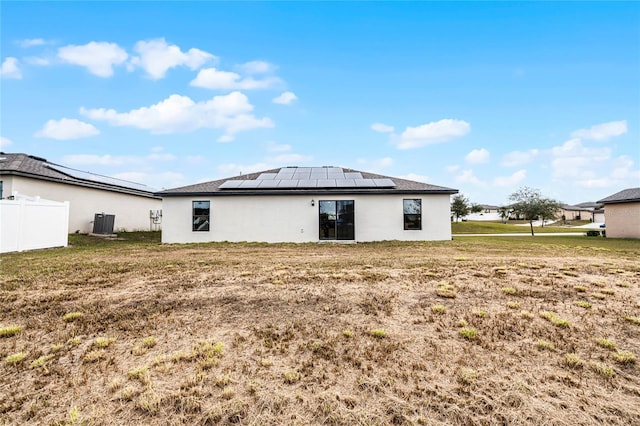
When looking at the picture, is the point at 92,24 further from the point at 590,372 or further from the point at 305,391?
the point at 590,372

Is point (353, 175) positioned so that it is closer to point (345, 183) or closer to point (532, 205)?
point (345, 183)

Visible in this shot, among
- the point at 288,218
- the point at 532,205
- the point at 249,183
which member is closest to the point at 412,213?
the point at 288,218

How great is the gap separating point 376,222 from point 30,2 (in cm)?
1641

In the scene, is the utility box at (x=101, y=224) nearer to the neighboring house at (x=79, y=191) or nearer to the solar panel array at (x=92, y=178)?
the neighboring house at (x=79, y=191)

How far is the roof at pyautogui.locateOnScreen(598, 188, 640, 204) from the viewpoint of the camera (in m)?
17.8

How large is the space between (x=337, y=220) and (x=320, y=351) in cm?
1085

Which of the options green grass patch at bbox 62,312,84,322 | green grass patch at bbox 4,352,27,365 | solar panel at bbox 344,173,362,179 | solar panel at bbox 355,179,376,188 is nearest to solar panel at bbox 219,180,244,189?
solar panel at bbox 344,173,362,179

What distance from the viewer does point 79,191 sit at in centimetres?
1537

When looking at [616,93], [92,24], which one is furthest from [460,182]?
[92,24]

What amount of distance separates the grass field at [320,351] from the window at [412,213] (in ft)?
26.4

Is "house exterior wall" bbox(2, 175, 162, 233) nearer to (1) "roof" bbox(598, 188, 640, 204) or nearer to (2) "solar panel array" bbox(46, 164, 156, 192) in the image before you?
(2) "solar panel array" bbox(46, 164, 156, 192)

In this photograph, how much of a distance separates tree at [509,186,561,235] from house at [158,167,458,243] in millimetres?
14912

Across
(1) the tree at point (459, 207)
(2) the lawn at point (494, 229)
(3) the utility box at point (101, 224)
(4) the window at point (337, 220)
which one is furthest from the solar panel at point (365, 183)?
(1) the tree at point (459, 207)

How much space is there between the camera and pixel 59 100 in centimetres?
1617
